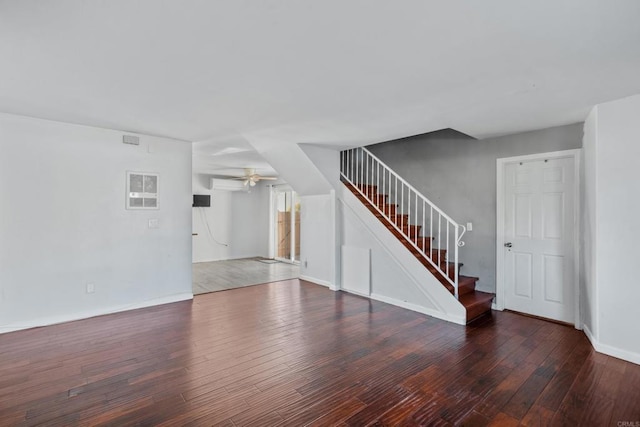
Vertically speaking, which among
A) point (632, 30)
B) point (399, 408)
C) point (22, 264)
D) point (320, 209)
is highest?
point (632, 30)

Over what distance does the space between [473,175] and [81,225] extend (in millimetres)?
5378

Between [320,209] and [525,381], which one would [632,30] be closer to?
[525,381]

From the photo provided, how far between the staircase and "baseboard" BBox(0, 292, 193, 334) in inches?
130

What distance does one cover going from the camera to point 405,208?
564cm

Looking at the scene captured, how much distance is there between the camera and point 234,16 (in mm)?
1729

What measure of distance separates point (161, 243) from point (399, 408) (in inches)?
154

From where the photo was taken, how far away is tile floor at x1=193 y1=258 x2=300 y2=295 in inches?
235

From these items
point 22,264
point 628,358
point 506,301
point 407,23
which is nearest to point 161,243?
point 22,264

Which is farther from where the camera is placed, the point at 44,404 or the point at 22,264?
the point at 22,264

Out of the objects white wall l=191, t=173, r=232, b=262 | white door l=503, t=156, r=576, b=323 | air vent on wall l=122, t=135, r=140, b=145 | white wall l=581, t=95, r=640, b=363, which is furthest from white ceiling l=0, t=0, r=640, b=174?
white wall l=191, t=173, r=232, b=262

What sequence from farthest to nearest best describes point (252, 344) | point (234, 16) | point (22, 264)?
point (22, 264) → point (252, 344) → point (234, 16)

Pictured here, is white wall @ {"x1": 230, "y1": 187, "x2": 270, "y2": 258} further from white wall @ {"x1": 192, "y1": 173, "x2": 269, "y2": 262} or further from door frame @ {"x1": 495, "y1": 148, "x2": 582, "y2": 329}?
door frame @ {"x1": 495, "y1": 148, "x2": 582, "y2": 329}

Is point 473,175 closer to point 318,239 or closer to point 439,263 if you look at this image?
point 439,263

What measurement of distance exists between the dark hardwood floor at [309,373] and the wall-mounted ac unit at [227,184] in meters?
5.21
